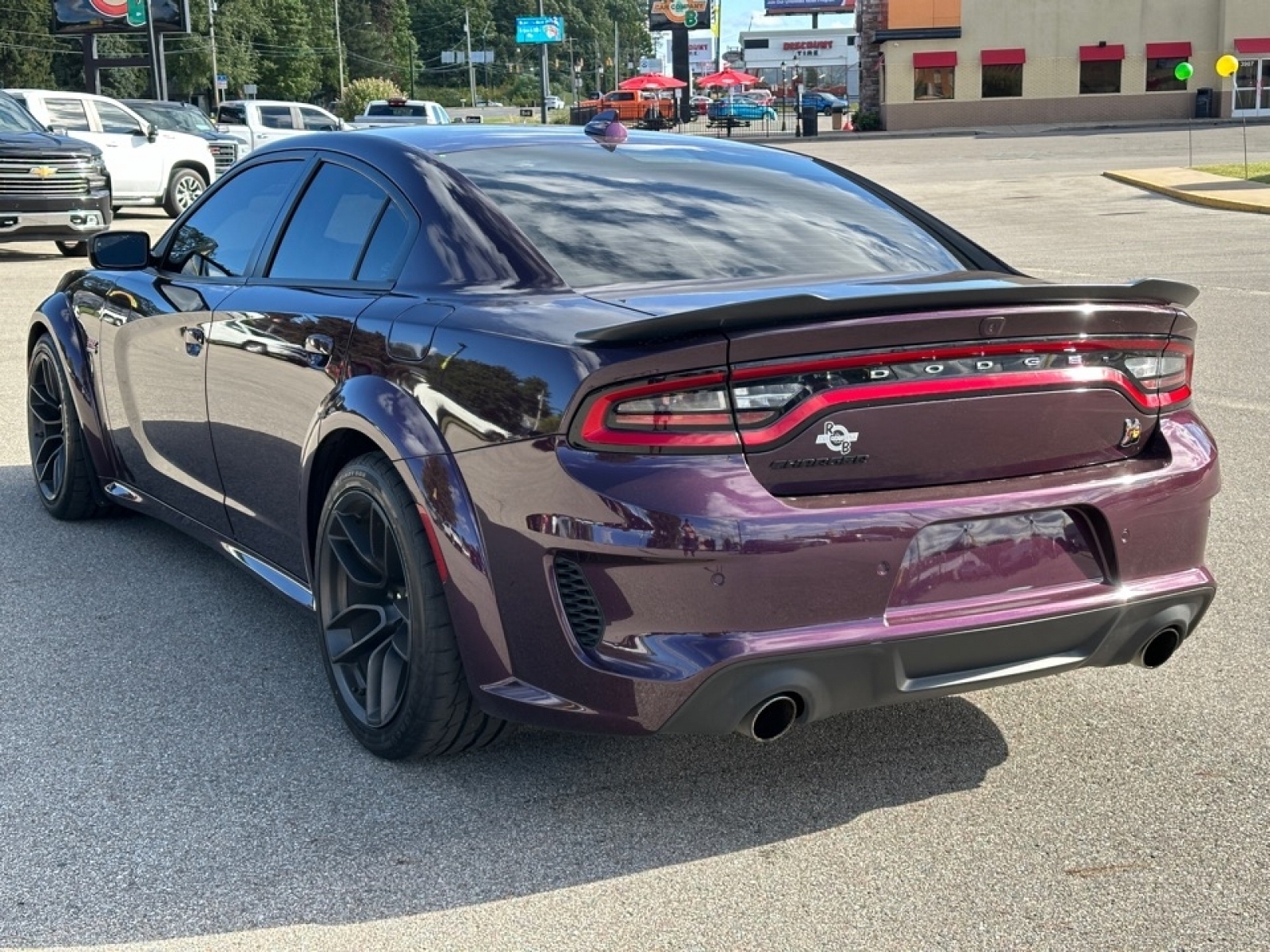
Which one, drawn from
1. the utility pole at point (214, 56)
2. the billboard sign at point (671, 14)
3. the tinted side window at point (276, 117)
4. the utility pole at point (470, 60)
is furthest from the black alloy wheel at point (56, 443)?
the utility pole at point (470, 60)

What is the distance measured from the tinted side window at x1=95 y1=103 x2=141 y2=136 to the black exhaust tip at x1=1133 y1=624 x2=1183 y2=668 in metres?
21.5

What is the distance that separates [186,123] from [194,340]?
2362 cm

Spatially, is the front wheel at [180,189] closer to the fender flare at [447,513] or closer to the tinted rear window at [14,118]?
the tinted rear window at [14,118]

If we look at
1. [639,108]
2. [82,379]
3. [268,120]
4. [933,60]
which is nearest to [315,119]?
[268,120]

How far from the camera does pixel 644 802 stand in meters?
3.56

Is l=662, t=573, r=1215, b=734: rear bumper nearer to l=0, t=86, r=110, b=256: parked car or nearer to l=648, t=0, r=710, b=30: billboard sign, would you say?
l=0, t=86, r=110, b=256: parked car

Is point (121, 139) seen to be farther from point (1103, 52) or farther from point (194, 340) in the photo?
point (1103, 52)

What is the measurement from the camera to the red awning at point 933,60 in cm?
5959

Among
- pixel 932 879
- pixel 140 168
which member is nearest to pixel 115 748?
pixel 932 879

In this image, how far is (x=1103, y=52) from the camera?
5869cm

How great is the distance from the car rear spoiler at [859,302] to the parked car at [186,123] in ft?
78.5

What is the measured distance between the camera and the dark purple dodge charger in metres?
3.07

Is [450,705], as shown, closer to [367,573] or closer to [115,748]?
[367,573]

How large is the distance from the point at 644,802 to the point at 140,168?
68.9 ft
